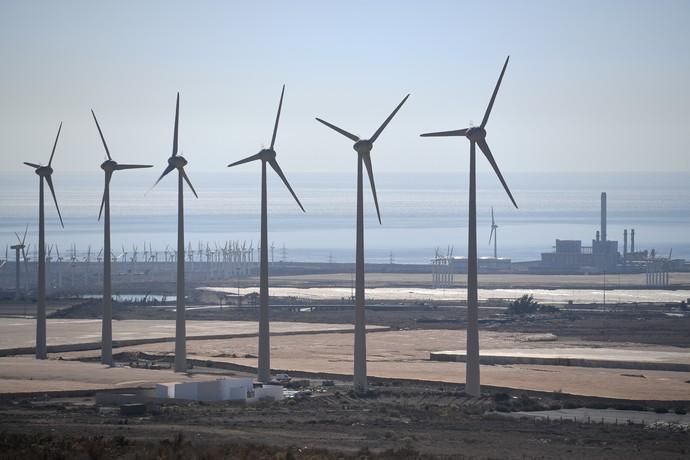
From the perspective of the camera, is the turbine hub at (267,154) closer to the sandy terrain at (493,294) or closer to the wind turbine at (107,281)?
the wind turbine at (107,281)

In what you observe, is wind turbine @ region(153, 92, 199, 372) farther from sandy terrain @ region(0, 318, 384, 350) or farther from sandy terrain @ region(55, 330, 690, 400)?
sandy terrain @ region(0, 318, 384, 350)

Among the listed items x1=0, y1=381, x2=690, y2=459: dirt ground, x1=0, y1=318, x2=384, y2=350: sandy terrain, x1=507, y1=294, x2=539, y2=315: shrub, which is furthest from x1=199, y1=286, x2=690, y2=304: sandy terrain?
x1=0, y1=381, x2=690, y2=459: dirt ground

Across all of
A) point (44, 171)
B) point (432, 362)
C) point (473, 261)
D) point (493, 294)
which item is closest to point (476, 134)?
point (473, 261)

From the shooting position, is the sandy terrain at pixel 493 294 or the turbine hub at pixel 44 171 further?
the sandy terrain at pixel 493 294

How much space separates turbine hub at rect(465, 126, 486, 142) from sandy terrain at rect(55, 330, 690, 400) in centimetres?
1031

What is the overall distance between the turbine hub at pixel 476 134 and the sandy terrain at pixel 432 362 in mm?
10309

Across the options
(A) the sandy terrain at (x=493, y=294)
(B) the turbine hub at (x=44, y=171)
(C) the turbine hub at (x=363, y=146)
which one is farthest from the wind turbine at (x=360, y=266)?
(A) the sandy terrain at (x=493, y=294)

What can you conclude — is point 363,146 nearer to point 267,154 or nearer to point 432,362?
point 267,154

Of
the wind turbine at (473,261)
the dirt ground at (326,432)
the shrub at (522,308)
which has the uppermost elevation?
the wind turbine at (473,261)

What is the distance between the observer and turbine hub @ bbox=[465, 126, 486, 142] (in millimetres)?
45375

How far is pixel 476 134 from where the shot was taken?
149ft

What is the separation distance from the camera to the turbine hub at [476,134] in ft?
149

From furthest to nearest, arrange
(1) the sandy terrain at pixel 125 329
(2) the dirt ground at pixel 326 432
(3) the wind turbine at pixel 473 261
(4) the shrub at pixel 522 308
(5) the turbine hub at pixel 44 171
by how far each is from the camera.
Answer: (4) the shrub at pixel 522 308
(1) the sandy terrain at pixel 125 329
(5) the turbine hub at pixel 44 171
(3) the wind turbine at pixel 473 261
(2) the dirt ground at pixel 326 432

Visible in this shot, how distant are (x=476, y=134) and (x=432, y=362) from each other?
2057 cm
